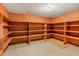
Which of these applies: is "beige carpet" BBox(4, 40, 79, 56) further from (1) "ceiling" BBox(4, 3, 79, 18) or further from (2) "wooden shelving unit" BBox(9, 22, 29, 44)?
(1) "ceiling" BBox(4, 3, 79, 18)

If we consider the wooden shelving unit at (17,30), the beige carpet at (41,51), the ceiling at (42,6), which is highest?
the ceiling at (42,6)

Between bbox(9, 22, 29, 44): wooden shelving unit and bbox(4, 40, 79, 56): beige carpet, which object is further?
bbox(9, 22, 29, 44): wooden shelving unit

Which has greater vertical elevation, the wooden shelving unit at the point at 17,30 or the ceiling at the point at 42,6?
the ceiling at the point at 42,6

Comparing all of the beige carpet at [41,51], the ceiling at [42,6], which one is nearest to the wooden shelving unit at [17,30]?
the beige carpet at [41,51]

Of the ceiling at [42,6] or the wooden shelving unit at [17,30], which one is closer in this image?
A: the ceiling at [42,6]

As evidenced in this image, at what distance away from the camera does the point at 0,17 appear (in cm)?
254

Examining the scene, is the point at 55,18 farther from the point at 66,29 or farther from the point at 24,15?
the point at 24,15

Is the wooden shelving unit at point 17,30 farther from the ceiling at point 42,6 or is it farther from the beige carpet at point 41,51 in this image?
the ceiling at point 42,6

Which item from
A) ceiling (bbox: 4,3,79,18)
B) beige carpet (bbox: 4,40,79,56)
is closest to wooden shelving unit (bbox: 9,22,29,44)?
beige carpet (bbox: 4,40,79,56)

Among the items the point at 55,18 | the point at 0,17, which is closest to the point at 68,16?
the point at 55,18

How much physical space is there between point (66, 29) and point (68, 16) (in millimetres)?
743

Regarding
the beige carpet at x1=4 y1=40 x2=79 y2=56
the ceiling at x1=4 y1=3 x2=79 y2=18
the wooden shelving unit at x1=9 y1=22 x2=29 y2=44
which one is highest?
the ceiling at x1=4 y1=3 x2=79 y2=18

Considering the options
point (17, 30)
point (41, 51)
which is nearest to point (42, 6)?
point (41, 51)

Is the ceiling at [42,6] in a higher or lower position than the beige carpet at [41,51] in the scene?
higher
